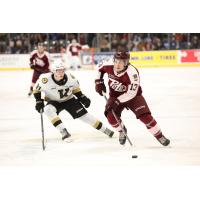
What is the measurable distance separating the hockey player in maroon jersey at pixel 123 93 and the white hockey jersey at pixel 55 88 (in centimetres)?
32

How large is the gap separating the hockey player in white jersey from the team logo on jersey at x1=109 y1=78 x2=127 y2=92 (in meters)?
0.34

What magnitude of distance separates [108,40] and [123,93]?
804 millimetres

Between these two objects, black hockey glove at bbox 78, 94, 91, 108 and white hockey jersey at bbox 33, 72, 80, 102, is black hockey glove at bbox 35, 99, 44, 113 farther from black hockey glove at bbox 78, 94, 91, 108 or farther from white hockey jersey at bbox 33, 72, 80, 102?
black hockey glove at bbox 78, 94, 91, 108

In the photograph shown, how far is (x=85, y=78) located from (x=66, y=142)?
220 cm

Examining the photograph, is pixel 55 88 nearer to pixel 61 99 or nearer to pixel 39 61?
pixel 61 99

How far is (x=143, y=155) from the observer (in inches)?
206

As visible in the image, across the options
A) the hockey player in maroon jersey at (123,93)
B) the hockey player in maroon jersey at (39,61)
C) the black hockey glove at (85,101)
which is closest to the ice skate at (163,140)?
the hockey player in maroon jersey at (123,93)

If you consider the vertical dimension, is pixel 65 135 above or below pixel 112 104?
below

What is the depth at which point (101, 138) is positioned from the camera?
5.68m

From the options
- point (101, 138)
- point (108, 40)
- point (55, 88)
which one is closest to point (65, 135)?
point (101, 138)

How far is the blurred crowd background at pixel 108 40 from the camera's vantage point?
5684mm

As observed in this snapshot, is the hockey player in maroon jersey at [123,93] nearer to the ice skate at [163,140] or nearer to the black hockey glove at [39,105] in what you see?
the ice skate at [163,140]
